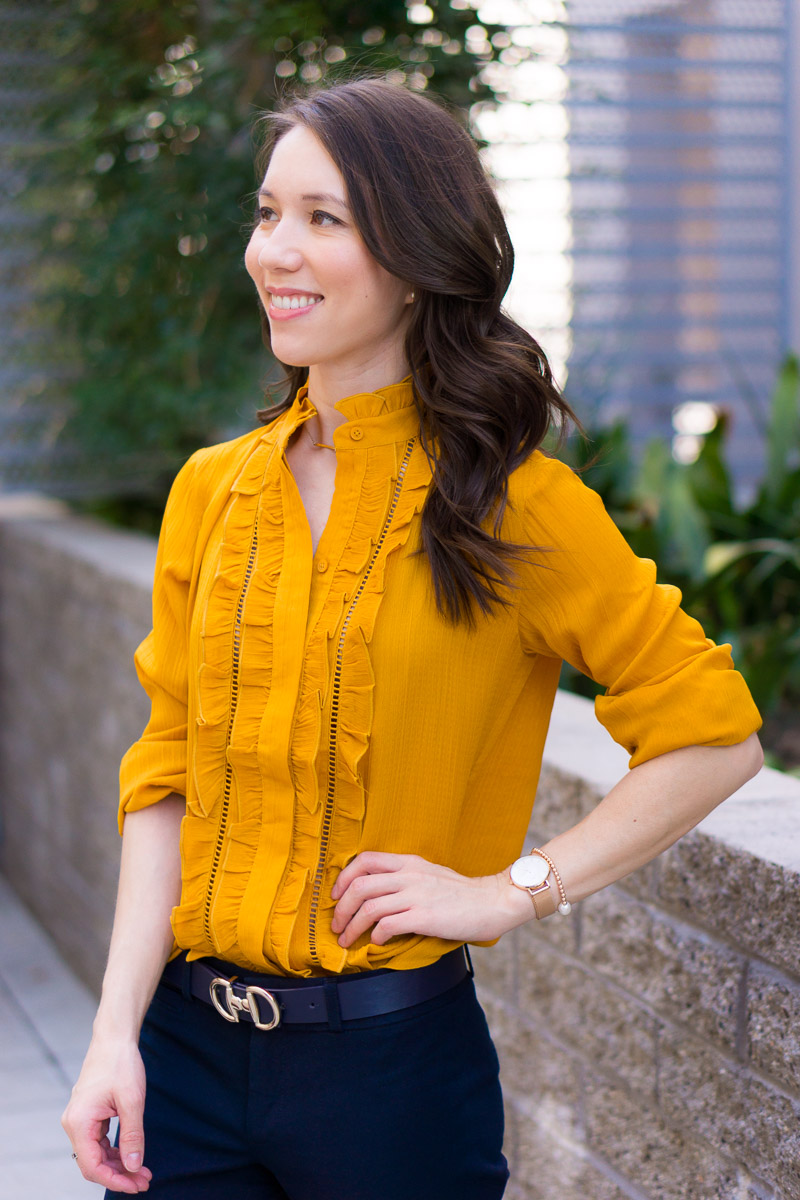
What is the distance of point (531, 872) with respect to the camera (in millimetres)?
1424

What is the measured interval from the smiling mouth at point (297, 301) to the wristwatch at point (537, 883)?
638 mm

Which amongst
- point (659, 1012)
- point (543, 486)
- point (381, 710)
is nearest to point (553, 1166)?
point (659, 1012)

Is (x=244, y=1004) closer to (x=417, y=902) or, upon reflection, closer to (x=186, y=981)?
(x=186, y=981)

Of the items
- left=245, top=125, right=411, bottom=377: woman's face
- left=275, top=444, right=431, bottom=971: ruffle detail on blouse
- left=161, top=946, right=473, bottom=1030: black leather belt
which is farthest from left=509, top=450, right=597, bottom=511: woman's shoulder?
left=161, top=946, right=473, bottom=1030: black leather belt

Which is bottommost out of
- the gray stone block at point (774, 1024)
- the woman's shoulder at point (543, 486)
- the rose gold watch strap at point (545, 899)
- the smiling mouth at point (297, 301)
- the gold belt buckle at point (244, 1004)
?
the gray stone block at point (774, 1024)

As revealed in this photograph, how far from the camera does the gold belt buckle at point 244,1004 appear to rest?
4.58 ft

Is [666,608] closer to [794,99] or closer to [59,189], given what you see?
[59,189]

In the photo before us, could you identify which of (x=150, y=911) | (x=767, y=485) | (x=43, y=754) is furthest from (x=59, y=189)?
(x=150, y=911)

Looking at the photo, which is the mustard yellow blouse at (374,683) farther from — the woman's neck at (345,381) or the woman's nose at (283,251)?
the woman's nose at (283,251)

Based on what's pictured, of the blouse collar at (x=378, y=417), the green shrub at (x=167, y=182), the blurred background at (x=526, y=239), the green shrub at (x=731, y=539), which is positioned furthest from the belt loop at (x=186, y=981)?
the green shrub at (x=167, y=182)

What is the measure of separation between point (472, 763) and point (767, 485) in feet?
8.97

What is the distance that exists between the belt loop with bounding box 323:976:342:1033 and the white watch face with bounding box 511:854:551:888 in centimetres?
22

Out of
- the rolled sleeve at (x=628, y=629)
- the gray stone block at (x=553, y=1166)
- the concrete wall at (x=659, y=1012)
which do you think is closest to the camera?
the rolled sleeve at (x=628, y=629)

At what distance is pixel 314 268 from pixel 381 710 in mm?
474
